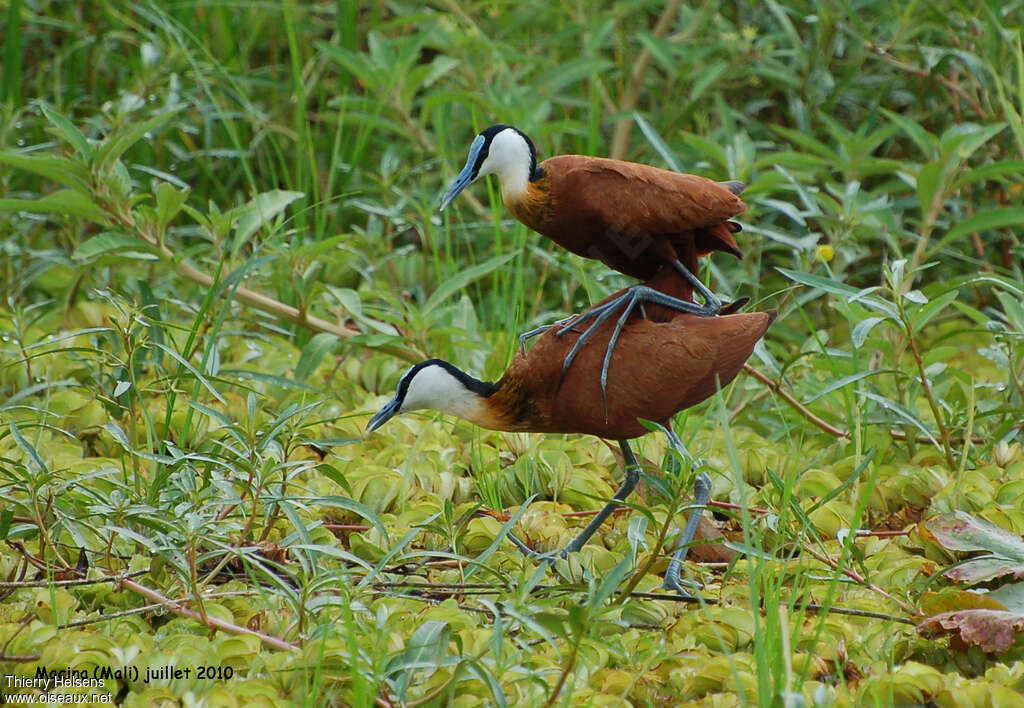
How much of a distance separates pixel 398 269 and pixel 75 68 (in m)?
1.73

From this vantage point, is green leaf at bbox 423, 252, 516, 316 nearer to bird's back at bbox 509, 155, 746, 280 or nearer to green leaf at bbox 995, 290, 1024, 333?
bird's back at bbox 509, 155, 746, 280

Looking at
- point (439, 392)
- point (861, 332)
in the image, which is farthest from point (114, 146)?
point (861, 332)

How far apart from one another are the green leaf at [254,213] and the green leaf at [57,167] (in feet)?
1.22

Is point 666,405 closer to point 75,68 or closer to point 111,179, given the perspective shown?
point 111,179

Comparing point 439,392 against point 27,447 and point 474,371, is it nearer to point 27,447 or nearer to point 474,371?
point 27,447

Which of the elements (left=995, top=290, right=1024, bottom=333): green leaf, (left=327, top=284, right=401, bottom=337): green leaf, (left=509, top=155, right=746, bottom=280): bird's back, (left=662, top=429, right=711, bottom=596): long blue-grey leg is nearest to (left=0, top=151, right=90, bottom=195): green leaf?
(left=327, top=284, right=401, bottom=337): green leaf

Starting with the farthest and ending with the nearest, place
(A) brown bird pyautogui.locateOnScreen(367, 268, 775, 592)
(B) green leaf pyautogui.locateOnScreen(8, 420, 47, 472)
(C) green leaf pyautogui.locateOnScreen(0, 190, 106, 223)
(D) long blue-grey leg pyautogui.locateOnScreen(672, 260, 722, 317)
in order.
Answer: (C) green leaf pyautogui.locateOnScreen(0, 190, 106, 223) < (D) long blue-grey leg pyautogui.locateOnScreen(672, 260, 722, 317) < (A) brown bird pyautogui.locateOnScreen(367, 268, 775, 592) < (B) green leaf pyautogui.locateOnScreen(8, 420, 47, 472)

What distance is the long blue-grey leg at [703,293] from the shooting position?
2.33 metres

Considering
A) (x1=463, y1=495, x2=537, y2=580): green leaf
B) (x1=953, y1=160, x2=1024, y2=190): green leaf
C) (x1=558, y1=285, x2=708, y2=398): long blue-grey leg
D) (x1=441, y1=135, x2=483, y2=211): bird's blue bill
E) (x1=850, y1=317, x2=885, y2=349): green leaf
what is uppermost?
(x1=441, y1=135, x2=483, y2=211): bird's blue bill

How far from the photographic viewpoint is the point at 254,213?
308 centimetres

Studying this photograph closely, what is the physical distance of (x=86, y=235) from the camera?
4.52m

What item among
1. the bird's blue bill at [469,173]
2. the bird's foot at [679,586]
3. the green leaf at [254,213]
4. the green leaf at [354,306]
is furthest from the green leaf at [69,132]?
the bird's foot at [679,586]

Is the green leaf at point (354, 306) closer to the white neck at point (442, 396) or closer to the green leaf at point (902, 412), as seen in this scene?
the white neck at point (442, 396)

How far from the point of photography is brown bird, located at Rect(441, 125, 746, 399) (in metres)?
2.22
